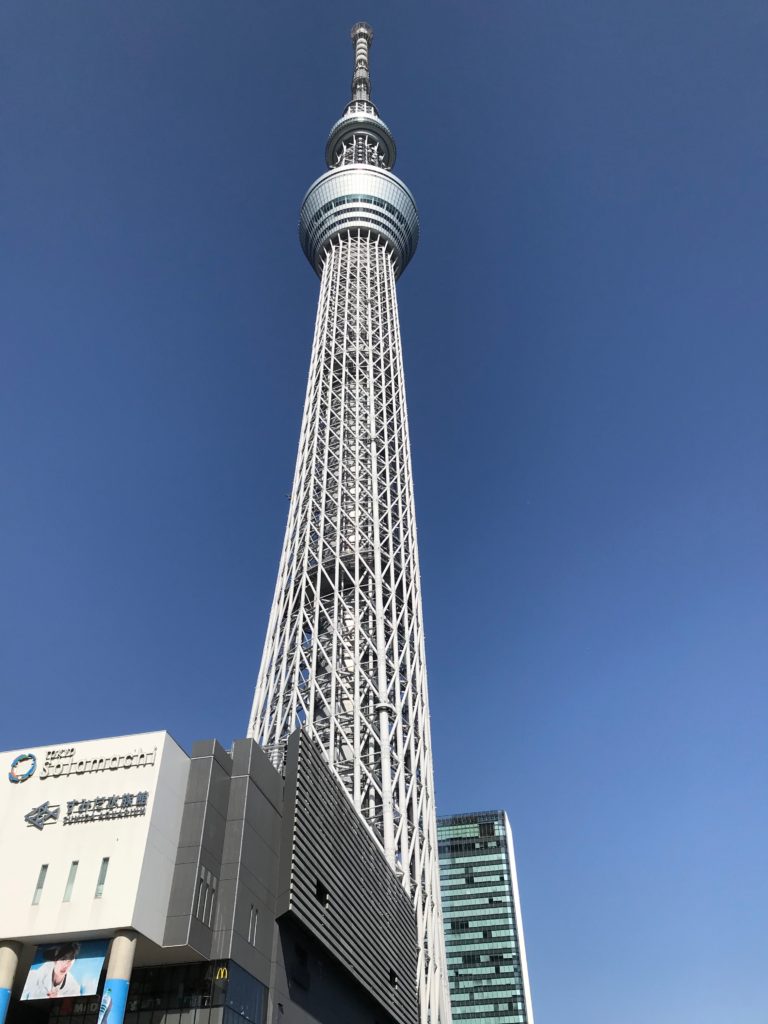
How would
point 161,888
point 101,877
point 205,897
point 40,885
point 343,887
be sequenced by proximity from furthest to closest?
point 343,887 < point 205,897 < point 161,888 < point 40,885 < point 101,877

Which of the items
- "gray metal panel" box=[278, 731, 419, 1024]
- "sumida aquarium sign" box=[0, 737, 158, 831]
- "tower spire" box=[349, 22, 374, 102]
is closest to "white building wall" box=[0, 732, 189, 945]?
"sumida aquarium sign" box=[0, 737, 158, 831]

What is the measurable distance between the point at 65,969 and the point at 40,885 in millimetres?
2512

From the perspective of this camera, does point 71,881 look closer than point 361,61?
Yes

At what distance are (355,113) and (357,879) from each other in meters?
90.5

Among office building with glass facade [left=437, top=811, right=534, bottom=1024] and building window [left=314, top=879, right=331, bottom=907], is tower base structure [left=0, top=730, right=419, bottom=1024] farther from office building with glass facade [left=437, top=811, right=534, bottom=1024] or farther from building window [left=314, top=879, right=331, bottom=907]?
office building with glass facade [left=437, top=811, right=534, bottom=1024]

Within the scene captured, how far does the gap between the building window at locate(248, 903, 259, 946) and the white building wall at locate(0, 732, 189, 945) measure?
342 centimetres

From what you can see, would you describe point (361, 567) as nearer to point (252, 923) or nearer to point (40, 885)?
point (252, 923)

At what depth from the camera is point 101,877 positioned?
2653 centimetres

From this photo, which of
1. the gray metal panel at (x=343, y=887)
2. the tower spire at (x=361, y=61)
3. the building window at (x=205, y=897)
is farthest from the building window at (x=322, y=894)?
the tower spire at (x=361, y=61)

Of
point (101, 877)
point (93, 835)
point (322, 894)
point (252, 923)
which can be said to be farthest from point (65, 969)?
point (322, 894)

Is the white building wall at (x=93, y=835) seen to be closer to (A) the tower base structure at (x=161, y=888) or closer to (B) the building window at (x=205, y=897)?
(A) the tower base structure at (x=161, y=888)

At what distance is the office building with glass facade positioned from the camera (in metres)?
142

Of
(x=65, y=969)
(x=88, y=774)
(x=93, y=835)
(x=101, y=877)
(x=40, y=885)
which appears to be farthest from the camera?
(x=88, y=774)

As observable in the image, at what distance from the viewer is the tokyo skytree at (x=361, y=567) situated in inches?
2045
